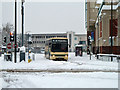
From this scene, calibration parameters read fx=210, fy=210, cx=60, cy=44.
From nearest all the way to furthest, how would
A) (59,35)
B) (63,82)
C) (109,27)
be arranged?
(63,82) < (109,27) < (59,35)

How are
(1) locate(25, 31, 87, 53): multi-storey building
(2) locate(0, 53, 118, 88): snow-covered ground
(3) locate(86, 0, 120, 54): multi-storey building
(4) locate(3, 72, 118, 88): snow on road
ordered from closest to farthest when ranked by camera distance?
(4) locate(3, 72, 118, 88): snow on road, (2) locate(0, 53, 118, 88): snow-covered ground, (3) locate(86, 0, 120, 54): multi-storey building, (1) locate(25, 31, 87, 53): multi-storey building

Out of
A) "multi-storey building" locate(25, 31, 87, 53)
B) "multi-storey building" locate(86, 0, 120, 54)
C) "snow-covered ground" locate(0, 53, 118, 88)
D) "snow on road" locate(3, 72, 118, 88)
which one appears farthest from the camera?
"multi-storey building" locate(25, 31, 87, 53)

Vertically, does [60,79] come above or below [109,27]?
below

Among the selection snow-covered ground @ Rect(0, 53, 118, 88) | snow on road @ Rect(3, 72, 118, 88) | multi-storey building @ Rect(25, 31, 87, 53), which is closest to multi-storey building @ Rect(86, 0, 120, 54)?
snow-covered ground @ Rect(0, 53, 118, 88)

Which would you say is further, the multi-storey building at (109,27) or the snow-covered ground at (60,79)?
the multi-storey building at (109,27)

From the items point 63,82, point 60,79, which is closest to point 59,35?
point 60,79

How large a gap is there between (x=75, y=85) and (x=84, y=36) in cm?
11213

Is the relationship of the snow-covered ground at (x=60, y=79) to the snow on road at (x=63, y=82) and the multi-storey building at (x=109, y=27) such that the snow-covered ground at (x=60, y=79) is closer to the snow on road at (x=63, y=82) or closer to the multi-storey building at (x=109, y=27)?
the snow on road at (x=63, y=82)

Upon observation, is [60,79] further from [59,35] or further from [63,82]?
[59,35]

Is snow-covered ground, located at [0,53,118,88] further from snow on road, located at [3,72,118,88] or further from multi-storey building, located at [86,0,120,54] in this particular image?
multi-storey building, located at [86,0,120,54]

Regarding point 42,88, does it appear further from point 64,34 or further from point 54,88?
point 64,34

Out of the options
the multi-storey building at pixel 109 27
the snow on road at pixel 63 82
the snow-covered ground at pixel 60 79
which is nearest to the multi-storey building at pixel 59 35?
the multi-storey building at pixel 109 27

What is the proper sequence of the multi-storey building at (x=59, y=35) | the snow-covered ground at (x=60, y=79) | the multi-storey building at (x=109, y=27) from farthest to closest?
the multi-storey building at (x=59, y=35)
the multi-storey building at (x=109, y=27)
the snow-covered ground at (x=60, y=79)

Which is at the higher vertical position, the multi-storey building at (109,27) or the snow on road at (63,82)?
the multi-storey building at (109,27)
